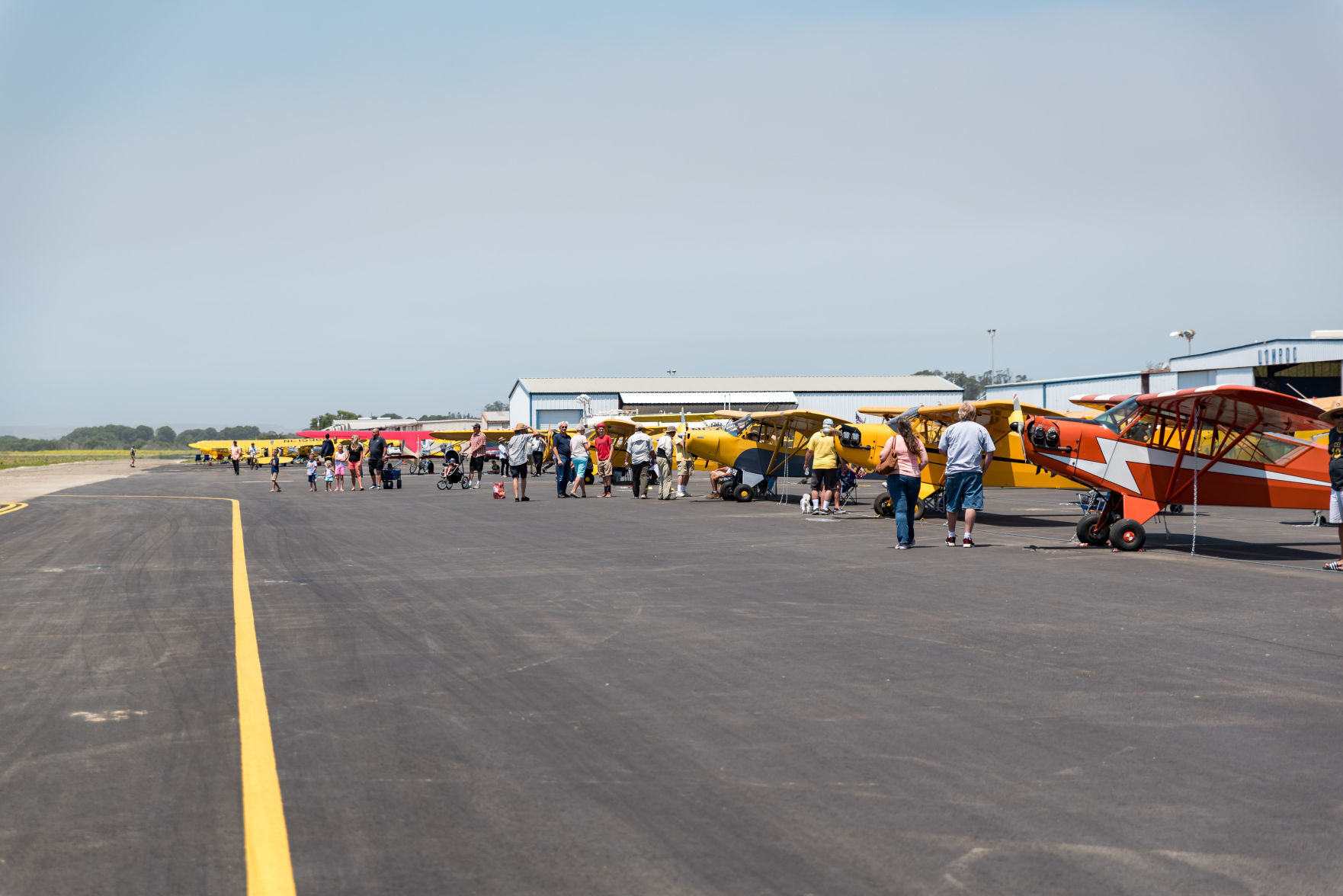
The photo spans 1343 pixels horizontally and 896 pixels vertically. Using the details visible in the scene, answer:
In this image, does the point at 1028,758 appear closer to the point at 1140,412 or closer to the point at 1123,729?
the point at 1123,729

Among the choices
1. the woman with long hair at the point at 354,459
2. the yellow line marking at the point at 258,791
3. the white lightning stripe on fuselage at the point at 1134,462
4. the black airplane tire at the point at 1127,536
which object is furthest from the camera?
the woman with long hair at the point at 354,459

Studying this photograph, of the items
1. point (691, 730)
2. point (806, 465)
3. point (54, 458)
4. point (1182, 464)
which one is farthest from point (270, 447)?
point (691, 730)

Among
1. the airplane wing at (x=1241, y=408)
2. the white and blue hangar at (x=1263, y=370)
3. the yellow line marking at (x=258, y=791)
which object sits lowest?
the yellow line marking at (x=258, y=791)

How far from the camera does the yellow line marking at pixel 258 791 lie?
10.8 ft

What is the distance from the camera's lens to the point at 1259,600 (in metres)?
8.91

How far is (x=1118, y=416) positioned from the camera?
13.9 m

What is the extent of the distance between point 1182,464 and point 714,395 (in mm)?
79387

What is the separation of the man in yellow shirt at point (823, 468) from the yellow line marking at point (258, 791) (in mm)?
13350

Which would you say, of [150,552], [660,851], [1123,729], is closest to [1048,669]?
[1123,729]

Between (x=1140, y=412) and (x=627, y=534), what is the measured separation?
23.7 feet

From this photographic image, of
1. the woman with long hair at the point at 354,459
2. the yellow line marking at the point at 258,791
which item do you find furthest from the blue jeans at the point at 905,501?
the woman with long hair at the point at 354,459

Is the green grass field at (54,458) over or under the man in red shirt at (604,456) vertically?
under

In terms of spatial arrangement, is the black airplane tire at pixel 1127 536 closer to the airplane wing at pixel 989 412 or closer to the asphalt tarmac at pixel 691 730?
the asphalt tarmac at pixel 691 730

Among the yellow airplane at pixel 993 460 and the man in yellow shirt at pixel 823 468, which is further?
the man in yellow shirt at pixel 823 468
